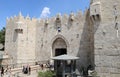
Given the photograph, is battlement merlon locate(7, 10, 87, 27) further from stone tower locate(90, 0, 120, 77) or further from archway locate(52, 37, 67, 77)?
stone tower locate(90, 0, 120, 77)

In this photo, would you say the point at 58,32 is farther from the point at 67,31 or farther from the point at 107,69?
the point at 107,69

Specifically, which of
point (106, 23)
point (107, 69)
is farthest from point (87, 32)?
point (107, 69)

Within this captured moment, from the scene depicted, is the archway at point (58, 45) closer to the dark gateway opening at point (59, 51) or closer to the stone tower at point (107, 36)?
the dark gateway opening at point (59, 51)

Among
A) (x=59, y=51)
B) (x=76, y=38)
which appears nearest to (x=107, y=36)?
(x=76, y=38)

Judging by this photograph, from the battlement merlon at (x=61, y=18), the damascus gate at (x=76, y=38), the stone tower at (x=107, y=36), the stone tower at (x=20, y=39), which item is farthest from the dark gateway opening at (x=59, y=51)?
the stone tower at (x=107, y=36)

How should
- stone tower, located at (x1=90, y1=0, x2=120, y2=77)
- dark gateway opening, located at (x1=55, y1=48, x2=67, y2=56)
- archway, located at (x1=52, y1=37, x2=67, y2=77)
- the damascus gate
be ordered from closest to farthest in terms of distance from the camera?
stone tower, located at (x1=90, y1=0, x2=120, y2=77), the damascus gate, archway, located at (x1=52, y1=37, x2=67, y2=77), dark gateway opening, located at (x1=55, y1=48, x2=67, y2=56)

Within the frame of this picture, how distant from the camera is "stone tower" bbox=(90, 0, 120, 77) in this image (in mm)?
15211

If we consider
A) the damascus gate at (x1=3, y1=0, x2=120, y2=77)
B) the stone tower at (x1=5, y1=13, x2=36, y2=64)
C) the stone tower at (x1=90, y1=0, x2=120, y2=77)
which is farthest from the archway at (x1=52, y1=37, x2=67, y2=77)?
the stone tower at (x1=90, y1=0, x2=120, y2=77)

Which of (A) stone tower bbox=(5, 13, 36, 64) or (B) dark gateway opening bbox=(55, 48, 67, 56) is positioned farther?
(B) dark gateway opening bbox=(55, 48, 67, 56)

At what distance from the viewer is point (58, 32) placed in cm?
2152

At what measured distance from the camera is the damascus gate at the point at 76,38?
15531 mm

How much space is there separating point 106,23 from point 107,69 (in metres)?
4.02

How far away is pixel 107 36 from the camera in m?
15.7

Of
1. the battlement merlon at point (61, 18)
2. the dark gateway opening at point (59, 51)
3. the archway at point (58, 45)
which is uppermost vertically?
the battlement merlon at point (61, 18)
